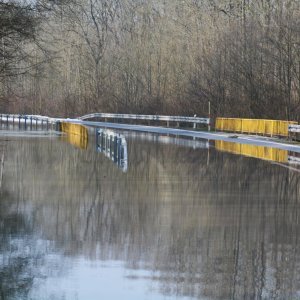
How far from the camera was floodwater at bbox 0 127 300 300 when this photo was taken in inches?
409

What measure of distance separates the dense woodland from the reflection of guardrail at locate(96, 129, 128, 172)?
3.86 m

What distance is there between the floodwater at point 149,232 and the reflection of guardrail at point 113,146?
2.72 meters

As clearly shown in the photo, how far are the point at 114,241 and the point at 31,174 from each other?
13226 millimetres

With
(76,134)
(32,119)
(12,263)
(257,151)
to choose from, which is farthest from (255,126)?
(12,263)

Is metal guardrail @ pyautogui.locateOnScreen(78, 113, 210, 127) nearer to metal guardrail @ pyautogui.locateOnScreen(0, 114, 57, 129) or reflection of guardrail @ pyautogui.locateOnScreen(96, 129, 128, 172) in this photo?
metal guardrail @ pyautogui.locateOnScreen(0, 114, 57, 129)

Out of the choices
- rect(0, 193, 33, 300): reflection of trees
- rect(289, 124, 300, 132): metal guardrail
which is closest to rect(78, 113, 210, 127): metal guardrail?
rect(289, 124, 300, 132): metal guardrail

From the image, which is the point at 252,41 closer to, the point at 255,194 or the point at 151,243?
the point at 255,194

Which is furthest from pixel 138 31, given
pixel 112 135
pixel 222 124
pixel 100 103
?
pixel 112 135

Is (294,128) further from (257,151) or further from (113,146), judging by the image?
(113,146)

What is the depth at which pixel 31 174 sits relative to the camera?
2661 cm

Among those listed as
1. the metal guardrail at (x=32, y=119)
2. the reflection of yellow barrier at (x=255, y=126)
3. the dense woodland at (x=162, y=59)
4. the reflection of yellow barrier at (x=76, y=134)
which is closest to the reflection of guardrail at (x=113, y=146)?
the reflection of yellow barrier at (x=76, y=134)

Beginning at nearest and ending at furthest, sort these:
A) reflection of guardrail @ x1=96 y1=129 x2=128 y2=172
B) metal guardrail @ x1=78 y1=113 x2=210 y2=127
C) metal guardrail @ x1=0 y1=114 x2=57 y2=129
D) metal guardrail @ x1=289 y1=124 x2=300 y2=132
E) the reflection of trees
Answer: the reflection of trees → reflection of guardrail @ x1=96 y1=129 x2=128 y2=172 → metal guardrail @ x1=289 y1=124 x2=300 y2=132 → metal guardrail @ x1=78 y1=113 x2=210 y2=127 → metal guardrail @ x1=0 y1=114 x2=57 y2=129

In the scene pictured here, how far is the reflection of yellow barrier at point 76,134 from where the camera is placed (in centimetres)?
4647

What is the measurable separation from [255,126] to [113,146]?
62.4 feet
